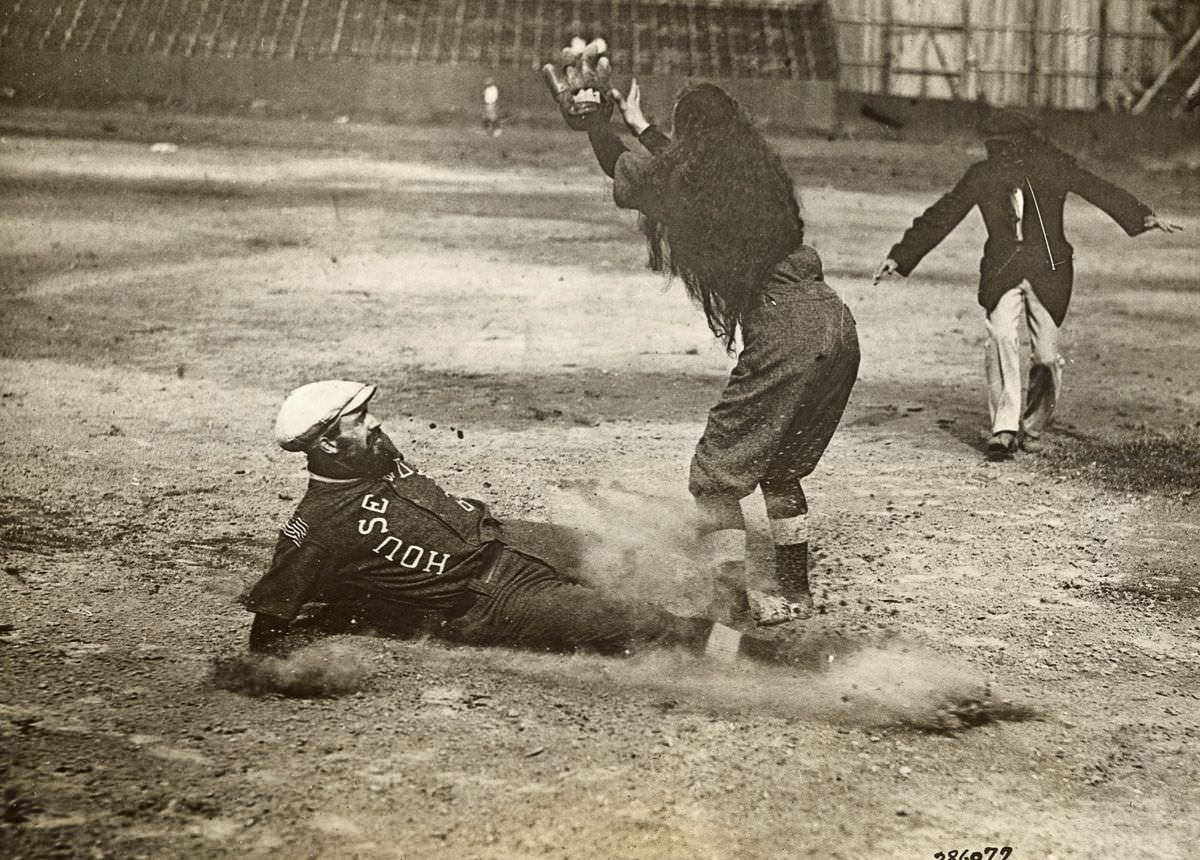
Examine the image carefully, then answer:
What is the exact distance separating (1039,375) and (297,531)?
165 inches

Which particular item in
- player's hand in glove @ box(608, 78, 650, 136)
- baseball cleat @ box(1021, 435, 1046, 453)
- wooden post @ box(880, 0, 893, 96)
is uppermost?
wooden post @ box(880, 0, 893, 96)

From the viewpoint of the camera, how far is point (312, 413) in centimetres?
350

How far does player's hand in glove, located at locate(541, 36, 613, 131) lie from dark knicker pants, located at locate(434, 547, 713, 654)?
1426 millimetres

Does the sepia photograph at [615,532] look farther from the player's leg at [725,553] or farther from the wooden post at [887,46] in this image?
the wooden post at [887,46]

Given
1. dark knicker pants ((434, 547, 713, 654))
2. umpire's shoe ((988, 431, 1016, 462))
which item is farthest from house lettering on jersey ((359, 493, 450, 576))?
umpire's shoe ((988, 431, 1016, 462))

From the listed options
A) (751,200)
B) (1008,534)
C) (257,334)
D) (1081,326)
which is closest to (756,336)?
(751,200)

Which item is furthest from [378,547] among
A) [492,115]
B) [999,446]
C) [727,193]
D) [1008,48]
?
[1008,48]

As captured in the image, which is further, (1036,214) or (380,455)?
(1036,214)

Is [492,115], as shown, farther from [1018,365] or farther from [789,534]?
[789,534]

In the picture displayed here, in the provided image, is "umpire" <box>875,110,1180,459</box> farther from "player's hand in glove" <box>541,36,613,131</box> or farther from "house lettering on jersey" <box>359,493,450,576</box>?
"house lettering on jersey" <box>359,493,450,576</box>

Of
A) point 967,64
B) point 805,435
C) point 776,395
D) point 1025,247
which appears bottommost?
point 805,435

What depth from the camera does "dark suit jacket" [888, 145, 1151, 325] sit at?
19.6ft

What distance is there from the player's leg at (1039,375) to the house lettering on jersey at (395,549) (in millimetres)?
3691

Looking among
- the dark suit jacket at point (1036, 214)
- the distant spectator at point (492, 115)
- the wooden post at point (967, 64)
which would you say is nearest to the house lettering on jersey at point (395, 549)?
the dark suit jacket at point (1036, 214)
